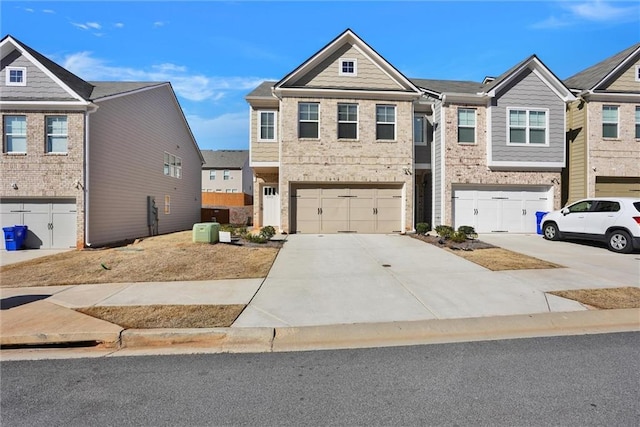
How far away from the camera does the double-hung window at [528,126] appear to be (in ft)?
50.0

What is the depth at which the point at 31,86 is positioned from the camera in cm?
1318

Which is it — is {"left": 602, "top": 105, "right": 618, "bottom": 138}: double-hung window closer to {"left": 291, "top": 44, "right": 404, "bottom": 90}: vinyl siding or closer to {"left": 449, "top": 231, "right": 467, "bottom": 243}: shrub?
{"left": 291, "top": 44, "right": 404, "bottom": 90}: vinyl siding

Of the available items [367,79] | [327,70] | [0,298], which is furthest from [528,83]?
[0,298]

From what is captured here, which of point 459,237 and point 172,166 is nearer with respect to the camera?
point 459,237

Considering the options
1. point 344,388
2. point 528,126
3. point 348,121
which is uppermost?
point 348,121

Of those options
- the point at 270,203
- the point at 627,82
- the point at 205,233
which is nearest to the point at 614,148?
the point at 627,82

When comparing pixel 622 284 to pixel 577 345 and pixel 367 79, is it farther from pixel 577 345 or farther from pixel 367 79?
pixel 367 79

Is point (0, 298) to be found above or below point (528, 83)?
below

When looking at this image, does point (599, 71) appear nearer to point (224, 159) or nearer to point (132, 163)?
point (132, 163)

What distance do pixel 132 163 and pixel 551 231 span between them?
18.8m

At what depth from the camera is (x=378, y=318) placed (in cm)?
523

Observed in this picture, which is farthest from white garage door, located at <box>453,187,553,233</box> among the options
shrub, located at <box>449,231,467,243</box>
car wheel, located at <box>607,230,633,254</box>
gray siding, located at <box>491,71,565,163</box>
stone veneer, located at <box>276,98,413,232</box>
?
car wheel, located at <box>607,230,633,254</box>

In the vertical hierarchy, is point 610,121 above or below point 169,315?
above

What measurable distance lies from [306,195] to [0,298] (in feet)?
34.8
